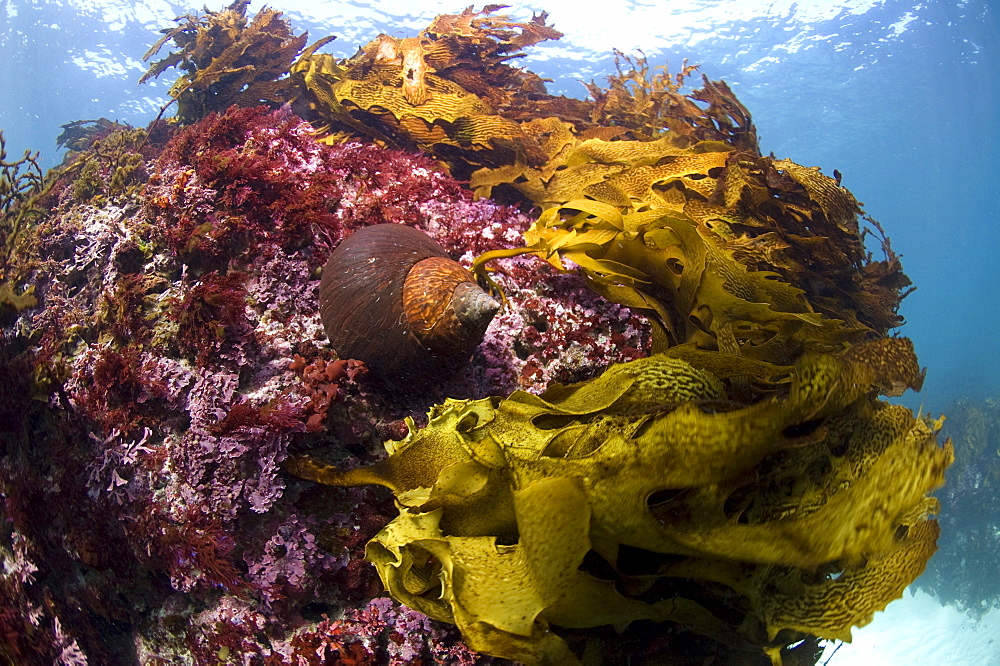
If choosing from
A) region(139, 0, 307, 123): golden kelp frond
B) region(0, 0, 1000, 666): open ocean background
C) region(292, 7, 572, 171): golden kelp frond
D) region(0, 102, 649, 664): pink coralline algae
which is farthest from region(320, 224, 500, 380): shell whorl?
region(0, 0, 1000, 666): open ocean background

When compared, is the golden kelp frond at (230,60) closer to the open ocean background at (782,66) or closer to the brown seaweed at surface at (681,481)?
the brown seaweed at surface at (681,481)

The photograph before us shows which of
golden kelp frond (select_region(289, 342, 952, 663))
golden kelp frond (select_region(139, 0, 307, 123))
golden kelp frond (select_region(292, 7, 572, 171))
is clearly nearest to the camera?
golden kelp frond (select_region(289, 342, 952, 663))

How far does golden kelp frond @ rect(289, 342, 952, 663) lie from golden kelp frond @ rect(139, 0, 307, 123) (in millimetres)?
5141

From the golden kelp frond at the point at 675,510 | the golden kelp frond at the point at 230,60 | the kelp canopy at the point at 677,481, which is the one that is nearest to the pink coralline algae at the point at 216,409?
the kelp canopy at the point at 677,481

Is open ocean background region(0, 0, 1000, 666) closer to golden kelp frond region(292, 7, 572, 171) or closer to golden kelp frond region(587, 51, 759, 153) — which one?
golden kelp frond region(587, 51, 759, 153)

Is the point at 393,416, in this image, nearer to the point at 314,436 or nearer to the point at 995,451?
the point at 314,436

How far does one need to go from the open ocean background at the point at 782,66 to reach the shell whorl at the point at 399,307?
16010 mm

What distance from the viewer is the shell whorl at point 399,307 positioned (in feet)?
6.34

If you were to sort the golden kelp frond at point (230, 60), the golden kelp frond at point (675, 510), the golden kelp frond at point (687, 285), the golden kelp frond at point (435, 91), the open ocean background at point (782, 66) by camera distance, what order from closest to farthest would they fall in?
the golden kelp frond at point (675, 510)
the golden kelp frond at point (687, 285)
the golden kelp frond at point (435, 91)
the golden kelp frond at point (230, 60)
the open ocean background at point (782, 66)

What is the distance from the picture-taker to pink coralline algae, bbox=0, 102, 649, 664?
1952 mm

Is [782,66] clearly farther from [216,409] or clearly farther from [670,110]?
[216,409]

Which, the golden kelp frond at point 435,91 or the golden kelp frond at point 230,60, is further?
the golden kelp frond at point 230,60

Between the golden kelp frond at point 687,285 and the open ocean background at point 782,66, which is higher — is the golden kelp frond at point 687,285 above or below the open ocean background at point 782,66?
below

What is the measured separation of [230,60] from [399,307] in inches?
197
